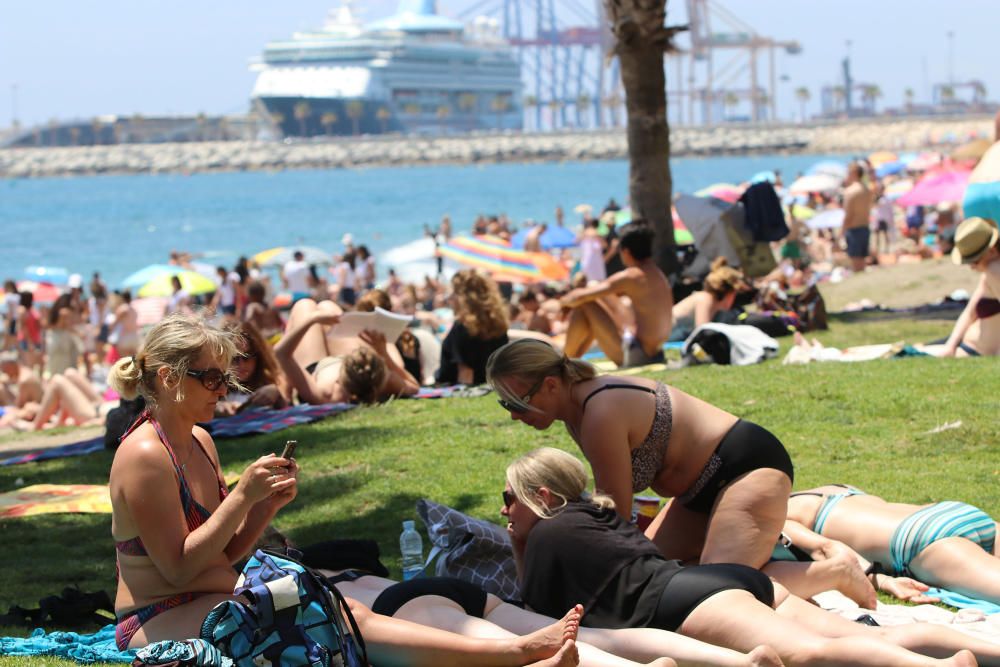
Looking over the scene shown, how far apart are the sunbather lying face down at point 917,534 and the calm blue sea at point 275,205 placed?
65.4ft

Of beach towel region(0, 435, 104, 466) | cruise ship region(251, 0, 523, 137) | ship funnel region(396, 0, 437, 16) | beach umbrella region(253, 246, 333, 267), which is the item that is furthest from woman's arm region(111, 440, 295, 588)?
ship funnel region(396, 0, 437, 16)

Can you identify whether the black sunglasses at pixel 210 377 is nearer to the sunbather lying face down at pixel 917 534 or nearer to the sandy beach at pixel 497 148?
the sunbather lying face down at pixel 917 534

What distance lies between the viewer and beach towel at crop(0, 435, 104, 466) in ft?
23.9

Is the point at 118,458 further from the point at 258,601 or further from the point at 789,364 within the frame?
the point at 789,364

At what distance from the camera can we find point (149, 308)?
16547mm

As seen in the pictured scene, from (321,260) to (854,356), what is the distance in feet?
46.9

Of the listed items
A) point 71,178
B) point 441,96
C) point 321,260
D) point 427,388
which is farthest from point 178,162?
point 427,388

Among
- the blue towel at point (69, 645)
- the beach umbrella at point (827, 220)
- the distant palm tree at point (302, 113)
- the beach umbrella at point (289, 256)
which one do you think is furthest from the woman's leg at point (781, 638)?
the distant palm tree at point (302, 113)

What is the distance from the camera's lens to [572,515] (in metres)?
3.36

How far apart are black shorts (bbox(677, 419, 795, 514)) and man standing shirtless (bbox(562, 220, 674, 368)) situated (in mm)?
4501

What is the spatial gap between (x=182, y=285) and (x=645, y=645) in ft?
48.3

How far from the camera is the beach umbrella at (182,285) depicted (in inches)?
669

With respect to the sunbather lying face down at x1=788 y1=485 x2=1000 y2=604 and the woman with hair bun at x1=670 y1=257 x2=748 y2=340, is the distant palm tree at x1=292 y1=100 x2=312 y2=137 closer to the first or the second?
the woman with hair bun at x1=670 y1=257 x2=748 y2=340

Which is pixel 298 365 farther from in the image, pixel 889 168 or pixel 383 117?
pixel 383 117
